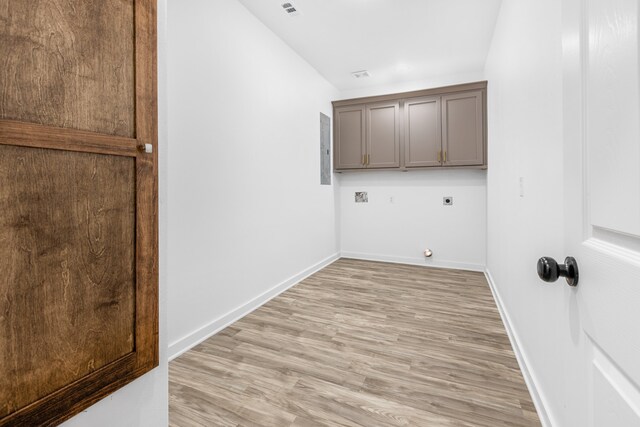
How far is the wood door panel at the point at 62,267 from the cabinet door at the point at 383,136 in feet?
12.5

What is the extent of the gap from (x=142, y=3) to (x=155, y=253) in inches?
31.6

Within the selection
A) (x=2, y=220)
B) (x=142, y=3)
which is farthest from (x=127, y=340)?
(x=142, y=3)

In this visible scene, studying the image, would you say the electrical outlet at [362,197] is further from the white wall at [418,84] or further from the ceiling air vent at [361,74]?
the ceiling air vent at [361,74]

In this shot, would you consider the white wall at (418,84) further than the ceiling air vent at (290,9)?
Yes

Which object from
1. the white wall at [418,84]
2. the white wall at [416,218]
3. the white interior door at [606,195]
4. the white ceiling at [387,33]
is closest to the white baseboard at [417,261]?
the white wall at [416,218]

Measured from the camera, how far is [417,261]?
445 cm

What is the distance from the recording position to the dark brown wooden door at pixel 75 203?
0.68 meters

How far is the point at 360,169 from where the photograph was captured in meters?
4.52

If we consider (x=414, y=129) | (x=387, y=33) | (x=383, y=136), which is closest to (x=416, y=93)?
(x=414, y=129)

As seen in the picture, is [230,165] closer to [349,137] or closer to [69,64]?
[69,64]

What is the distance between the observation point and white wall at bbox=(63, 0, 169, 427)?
894 millimetres

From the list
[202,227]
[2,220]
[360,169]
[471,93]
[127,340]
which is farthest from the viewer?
[360,169]

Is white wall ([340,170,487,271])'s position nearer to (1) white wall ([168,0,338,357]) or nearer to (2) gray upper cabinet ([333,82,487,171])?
(2) gray upper cabinet ([333,82,487,171])

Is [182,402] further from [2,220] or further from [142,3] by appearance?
[142,3]
